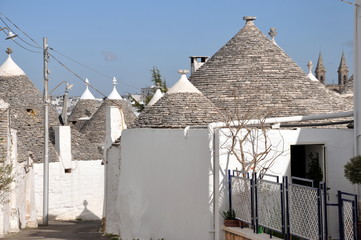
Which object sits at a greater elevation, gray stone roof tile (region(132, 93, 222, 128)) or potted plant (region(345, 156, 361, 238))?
gray stone roof tile (region(132, 93, 222, 128))

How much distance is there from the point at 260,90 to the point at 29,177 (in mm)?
12810

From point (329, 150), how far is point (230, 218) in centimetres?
332

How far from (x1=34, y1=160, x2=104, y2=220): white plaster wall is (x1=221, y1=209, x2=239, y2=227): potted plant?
20.1 metres

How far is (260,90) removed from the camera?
22.2 meters

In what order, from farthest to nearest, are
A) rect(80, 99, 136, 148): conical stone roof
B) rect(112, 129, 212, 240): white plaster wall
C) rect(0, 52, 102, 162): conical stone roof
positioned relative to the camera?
rect(80, 99, 136, 148): conical stone roof
rect(0, 52, 102, 162): conical stone roof
rect(112, 129, 212, 240): white plaster wall

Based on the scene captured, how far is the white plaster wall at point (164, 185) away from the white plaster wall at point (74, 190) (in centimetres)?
1391

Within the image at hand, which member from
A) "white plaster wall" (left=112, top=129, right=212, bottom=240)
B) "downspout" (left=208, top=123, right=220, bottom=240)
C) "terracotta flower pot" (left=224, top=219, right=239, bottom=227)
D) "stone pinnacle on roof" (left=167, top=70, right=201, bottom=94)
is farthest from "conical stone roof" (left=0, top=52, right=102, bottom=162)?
"terracotta flower pot" (left=224, top=219, right=239, bottom=227)

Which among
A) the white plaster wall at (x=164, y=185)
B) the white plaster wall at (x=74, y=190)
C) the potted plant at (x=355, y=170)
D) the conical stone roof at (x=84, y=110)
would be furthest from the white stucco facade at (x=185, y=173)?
the conical stone roof at (x=84, y=110)

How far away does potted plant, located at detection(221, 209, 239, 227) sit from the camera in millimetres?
14570

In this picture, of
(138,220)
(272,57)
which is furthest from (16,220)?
(272,57)

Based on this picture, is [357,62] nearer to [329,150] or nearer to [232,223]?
[329,150]

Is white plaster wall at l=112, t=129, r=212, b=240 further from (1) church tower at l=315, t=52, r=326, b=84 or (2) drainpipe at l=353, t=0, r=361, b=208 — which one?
(1) church tower at l=315, t=52, r=326, b=84

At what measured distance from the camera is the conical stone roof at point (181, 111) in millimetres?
18922

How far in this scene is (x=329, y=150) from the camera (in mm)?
16812
